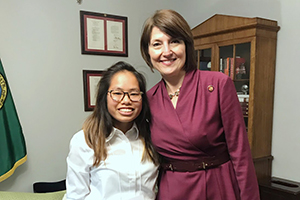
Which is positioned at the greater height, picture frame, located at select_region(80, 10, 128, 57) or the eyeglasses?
picture frame, located at select_region(80, 10, 128, 57)

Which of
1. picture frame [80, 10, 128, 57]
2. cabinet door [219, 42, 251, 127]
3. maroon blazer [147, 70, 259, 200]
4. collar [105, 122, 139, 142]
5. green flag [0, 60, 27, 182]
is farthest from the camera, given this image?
picture frame [80, 10, 128, 57]

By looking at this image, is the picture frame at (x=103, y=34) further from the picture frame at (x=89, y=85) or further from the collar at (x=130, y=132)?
the collar at (x=130, y=132)

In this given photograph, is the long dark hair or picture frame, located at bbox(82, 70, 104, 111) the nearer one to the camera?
the long dark hair

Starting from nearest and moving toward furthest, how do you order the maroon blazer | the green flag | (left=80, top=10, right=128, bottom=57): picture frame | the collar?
1. the maroon blazer
2. the collar
3. the green flag
4. (left=80, top=10, right=128, bottom=57): picture frame

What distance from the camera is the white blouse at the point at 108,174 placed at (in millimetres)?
1143

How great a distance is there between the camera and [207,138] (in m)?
1.09

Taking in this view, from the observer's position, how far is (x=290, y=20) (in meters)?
2.25

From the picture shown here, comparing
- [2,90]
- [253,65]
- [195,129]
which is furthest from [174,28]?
[2,90]

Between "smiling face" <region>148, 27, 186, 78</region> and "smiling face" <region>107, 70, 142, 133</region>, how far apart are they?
147 millimetres

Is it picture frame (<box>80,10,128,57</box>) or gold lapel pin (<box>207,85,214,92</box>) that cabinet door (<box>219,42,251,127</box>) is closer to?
picture frame (<box>80,10,128,57</box>)

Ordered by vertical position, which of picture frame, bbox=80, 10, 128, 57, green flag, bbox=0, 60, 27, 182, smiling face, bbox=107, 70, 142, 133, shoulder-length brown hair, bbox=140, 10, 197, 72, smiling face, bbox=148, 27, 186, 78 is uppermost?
picture frame, bbox=80, 10, 128, 57

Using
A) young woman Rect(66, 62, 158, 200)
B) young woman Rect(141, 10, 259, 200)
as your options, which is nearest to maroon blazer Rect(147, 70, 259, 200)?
young woman Rect(141, 10, 259, 200)

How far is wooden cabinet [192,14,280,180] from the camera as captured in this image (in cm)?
218

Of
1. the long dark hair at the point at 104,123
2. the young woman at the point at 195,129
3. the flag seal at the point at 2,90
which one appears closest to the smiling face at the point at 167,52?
the young woman at the point at 195,129
